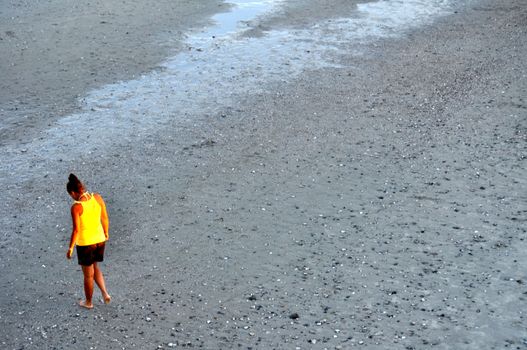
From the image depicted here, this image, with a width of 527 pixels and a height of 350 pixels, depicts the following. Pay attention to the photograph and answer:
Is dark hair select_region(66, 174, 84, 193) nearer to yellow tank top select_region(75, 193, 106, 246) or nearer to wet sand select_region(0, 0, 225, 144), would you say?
yellow tank top select_region(75, 193, 106, 246)

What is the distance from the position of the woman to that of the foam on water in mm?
4086

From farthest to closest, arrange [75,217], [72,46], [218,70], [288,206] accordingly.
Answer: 1. [72,46]
2. [218,70]
3. [288,206]
4. [75,217]

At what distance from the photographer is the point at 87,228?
8.52 meters

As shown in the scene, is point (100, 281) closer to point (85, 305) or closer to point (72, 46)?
point (85, 305)

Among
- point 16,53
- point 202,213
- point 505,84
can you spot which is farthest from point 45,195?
point 505,84

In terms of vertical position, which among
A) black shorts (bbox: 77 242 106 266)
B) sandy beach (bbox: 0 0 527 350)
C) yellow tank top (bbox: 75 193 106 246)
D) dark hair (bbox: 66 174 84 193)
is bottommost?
sandy beach (bbox: 0 0 527 350)

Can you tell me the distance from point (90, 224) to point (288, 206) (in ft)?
10.7

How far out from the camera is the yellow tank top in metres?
8.48

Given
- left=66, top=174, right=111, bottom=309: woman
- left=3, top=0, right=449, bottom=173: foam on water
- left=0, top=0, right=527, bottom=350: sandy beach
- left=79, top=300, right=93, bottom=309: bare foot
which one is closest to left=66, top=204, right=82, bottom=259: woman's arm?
left=66, top=174, right=111, bottom=309: woman

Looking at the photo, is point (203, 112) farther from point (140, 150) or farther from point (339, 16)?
point (339, 16)

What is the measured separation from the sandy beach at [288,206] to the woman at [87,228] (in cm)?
51

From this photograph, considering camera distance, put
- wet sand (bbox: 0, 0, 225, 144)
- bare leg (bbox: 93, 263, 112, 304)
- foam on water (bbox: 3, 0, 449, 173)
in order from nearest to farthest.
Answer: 1. bare leg (bbox: 93, 263, 112, 304)
2. foam on water (bbox: 3, 0, 449, 173)
3. wet sand (bbox: 0, 0, 225, 144)

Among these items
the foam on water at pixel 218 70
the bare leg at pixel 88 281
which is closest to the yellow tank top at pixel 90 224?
the bare leg at pixel 88 281

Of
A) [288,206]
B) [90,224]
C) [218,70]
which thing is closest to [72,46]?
[218,70]
